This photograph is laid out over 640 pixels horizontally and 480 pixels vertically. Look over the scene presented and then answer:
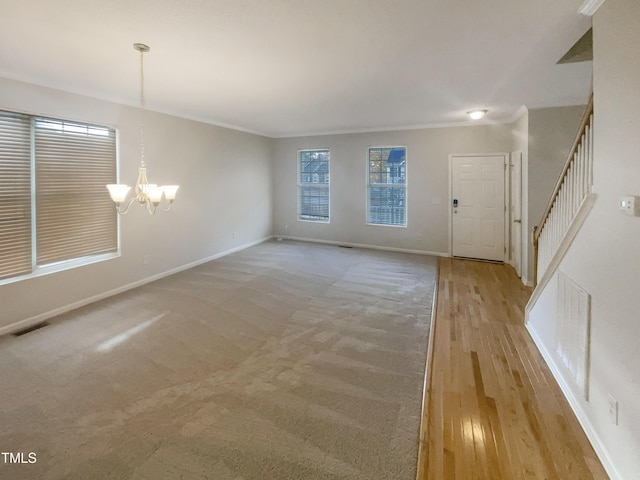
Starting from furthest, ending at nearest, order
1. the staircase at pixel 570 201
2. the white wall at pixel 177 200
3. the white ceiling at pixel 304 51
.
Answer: the white wall at pixel 177 200 < the staircase at pixel 570 201 < the white ceiling at pixel 304 51

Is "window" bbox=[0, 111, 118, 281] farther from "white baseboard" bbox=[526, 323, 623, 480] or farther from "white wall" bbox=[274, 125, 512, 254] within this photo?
"white baseboard" bbox=[526, 323, 623, 480]

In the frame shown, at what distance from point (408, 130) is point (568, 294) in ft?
15.8

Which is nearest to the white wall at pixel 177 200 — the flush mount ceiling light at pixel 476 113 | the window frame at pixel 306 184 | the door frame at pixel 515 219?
the window frame at pixel 306 184

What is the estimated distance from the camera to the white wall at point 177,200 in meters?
3.52

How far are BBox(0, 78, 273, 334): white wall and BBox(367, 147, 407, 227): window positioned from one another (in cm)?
248

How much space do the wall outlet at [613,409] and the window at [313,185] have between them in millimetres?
6177

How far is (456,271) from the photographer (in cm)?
549

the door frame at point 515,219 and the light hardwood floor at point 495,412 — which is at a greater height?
the door frame at point 515,219

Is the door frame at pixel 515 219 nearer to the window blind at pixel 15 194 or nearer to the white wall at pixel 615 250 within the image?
the white wall at pixel 615 250

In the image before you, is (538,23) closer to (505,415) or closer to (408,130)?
(505,415)

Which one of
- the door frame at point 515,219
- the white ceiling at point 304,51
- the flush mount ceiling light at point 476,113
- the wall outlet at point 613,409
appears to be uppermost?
the flush mount ceiling light at point 476,113

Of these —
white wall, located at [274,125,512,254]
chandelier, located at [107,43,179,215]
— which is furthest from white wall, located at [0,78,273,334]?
chandelier, located at [107,43,179,215]

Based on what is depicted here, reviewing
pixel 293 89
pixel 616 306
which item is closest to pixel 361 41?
pixel 293 89

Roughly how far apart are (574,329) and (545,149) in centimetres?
333
